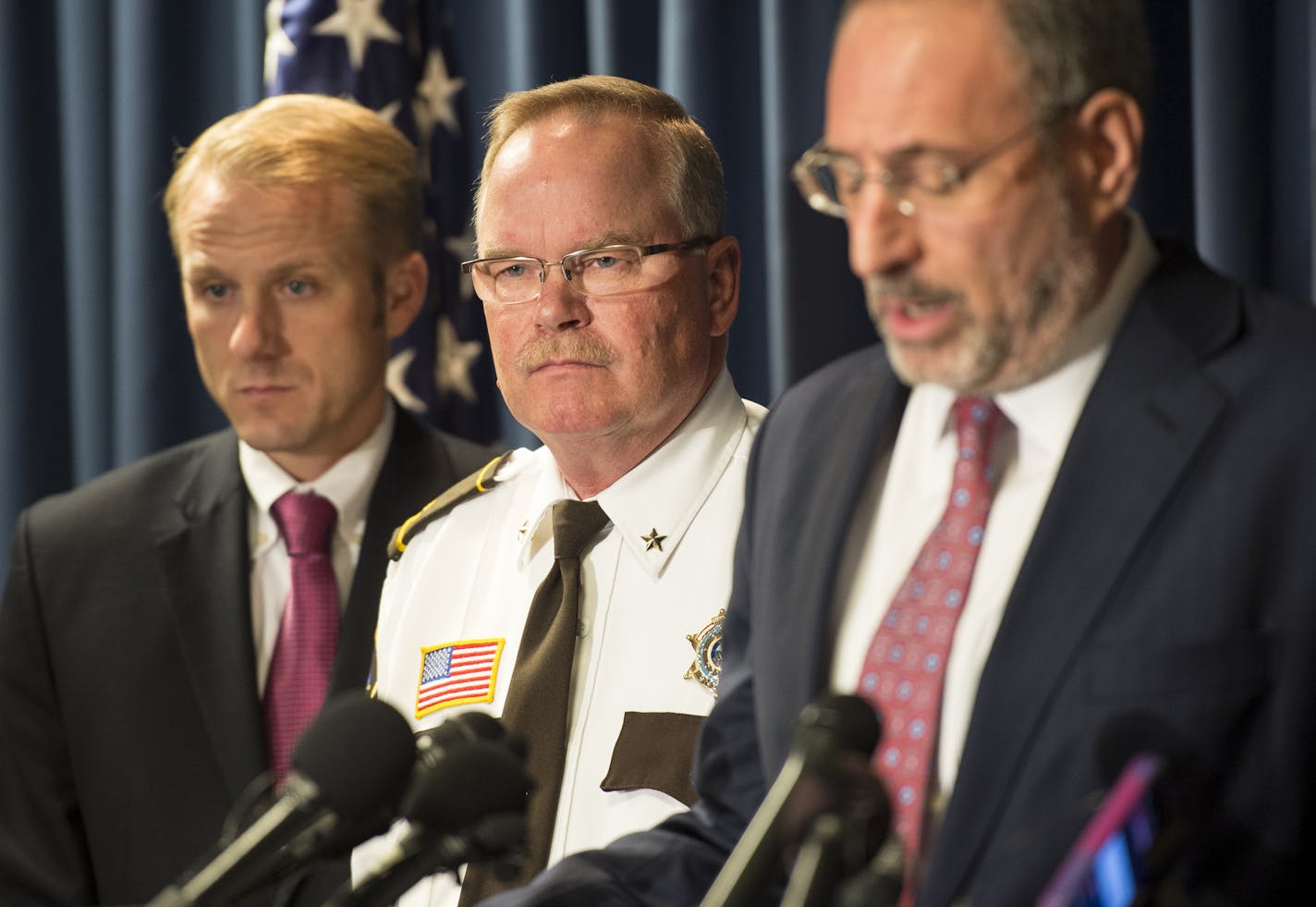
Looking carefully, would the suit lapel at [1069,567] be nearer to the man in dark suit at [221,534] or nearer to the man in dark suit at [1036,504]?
the man in dark suit at [1036,504]

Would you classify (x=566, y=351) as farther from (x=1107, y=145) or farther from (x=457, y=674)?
(x=1107, y=145)

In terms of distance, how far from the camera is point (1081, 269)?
1379mm

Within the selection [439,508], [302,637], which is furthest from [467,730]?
[302,637]

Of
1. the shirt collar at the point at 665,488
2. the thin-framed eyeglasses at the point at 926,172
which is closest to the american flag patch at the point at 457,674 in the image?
the shirt collar at the point at 665,488

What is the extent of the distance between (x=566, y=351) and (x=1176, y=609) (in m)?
1.03

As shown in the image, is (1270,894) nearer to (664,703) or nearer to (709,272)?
(664,703)

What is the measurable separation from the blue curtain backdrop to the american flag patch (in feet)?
3.70

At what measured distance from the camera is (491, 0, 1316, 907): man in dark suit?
4.04 feet

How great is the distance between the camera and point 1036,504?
4.54 feet

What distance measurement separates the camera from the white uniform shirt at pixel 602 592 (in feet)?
6.41

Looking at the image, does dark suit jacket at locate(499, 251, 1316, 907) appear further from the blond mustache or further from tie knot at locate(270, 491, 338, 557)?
tie knot at locate(270, 491, 338, 557)

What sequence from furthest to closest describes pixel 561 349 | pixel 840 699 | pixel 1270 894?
pixel 561 349 → pixel 1270 894 → pixel 840 699

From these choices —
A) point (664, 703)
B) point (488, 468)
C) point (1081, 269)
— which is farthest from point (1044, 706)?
point (488, 468)

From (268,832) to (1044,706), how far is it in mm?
572
